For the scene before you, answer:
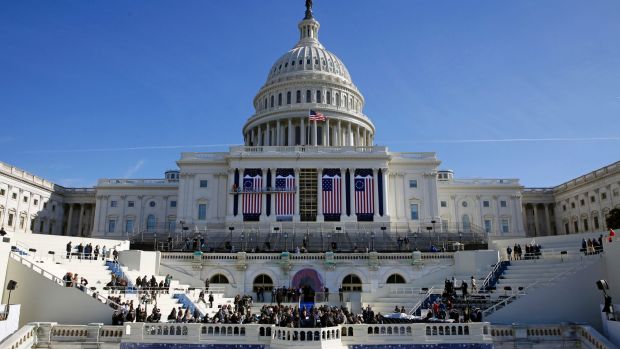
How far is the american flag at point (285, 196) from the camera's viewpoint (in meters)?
72.0

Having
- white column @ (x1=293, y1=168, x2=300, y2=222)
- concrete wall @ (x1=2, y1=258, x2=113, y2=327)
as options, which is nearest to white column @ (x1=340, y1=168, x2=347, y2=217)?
white column @ (x1=293, y1=168, x2=300, y2=222)

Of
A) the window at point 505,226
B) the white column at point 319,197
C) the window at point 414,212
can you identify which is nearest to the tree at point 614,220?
the window at point 505,226

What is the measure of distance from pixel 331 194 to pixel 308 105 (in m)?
27.7

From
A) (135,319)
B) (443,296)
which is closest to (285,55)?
(443,296)

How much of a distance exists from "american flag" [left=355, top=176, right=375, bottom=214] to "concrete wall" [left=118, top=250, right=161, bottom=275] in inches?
1298

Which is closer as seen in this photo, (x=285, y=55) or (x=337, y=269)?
(x=337, y=269)

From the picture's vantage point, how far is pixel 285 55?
11256 cm

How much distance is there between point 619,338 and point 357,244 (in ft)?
102

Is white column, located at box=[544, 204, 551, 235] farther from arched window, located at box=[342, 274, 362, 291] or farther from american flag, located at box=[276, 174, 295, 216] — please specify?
arched window, located at box=[342, 274, 362, 291]

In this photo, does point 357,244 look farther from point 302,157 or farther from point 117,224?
point 117,224

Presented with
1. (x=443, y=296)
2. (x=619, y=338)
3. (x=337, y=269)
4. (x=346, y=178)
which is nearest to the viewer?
(x=619, y=338)

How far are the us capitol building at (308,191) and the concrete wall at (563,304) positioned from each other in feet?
104

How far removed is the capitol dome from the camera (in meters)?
94.2

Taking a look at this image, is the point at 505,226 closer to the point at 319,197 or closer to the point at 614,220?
the point at 614,220
